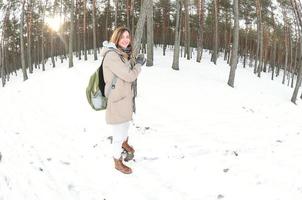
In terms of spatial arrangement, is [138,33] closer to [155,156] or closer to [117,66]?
[155,156]

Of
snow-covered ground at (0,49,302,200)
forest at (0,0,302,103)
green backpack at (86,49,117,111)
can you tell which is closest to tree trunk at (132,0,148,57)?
snow-covered ground at (0,49,302,200)

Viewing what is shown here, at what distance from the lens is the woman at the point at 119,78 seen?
5887 mm

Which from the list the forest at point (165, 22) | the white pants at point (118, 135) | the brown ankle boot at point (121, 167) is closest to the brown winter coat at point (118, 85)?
the white pants at point (118, 135)

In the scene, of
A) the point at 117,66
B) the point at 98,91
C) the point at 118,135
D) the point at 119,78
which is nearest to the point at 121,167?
the point at 118,135

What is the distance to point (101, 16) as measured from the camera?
52.2 metres

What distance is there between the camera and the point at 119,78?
5984mm

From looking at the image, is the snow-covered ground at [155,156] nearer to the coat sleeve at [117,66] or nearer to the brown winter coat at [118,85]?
the brown winter coat at [118,85]

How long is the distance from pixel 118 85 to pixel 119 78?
0.11 metres

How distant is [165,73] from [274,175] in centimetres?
1426

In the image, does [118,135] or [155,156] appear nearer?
[118,135]

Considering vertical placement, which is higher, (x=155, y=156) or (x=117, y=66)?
(x=117, y=66)

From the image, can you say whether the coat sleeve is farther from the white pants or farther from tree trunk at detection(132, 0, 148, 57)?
tree trunk at detection(132, 0, 148, 57)

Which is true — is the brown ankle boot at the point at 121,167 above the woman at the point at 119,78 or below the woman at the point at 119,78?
below

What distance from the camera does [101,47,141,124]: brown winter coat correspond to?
5.87 meters
